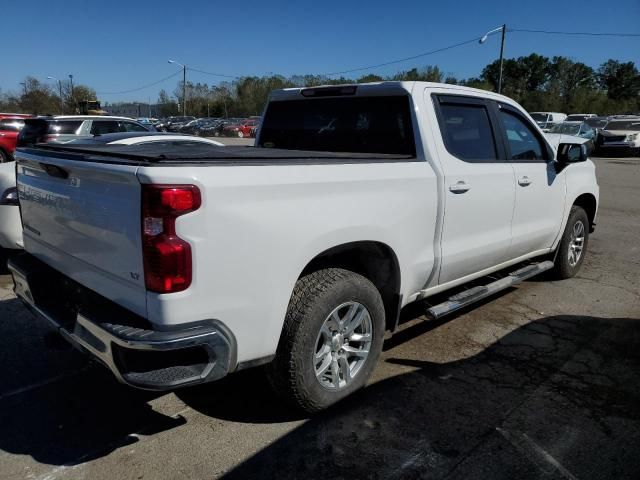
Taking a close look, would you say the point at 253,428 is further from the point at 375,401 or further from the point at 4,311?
the point at 4,311

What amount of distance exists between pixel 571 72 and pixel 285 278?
4316 inches

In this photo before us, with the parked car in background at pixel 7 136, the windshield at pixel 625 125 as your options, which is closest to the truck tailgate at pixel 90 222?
the parked car in background at pixel 7 136

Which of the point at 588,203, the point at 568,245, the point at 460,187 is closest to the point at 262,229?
the point at 460,187

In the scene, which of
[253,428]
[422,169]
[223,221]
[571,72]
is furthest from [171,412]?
[571,72]

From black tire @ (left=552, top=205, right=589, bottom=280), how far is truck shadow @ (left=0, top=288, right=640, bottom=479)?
1.57 meters

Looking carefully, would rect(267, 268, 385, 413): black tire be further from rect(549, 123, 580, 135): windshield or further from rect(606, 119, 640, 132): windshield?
rect(606, 119, 640, 132): windshield

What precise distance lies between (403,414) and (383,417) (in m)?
0.13

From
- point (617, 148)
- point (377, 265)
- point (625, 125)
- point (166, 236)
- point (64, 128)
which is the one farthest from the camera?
point (625, 125)

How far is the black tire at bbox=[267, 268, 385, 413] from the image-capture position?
2.70m

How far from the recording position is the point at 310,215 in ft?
8.63

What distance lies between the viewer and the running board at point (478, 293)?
3613 millimetres

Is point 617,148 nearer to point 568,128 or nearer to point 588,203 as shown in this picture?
point 568,128

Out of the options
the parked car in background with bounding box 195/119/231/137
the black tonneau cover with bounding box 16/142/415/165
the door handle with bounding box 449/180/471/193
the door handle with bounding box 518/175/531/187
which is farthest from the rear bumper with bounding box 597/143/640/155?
the parked car in background with bounding box 195/119/231/137

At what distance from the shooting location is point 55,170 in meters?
2.77
